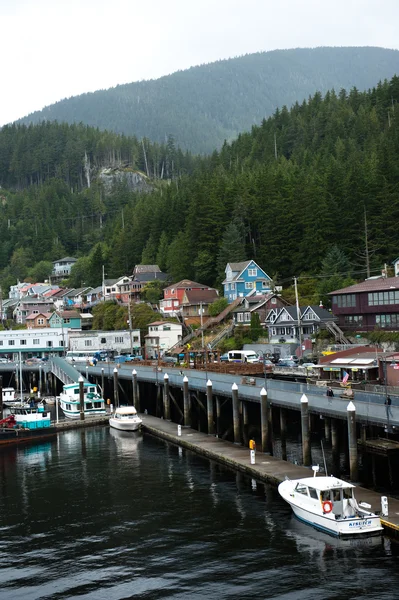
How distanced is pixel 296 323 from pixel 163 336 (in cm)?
2827

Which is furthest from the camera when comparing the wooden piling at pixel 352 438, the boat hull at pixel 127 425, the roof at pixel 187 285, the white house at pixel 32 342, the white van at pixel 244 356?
the white house at pixel 32 342

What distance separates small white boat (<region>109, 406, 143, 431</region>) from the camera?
6147 centimetres

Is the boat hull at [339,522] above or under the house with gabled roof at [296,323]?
under

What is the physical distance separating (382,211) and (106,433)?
201 feet

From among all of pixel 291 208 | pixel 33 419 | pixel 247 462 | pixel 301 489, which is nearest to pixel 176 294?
pixel 291 208

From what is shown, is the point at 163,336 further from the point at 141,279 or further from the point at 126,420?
the point at 126,420

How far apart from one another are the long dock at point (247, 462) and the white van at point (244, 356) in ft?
72.8

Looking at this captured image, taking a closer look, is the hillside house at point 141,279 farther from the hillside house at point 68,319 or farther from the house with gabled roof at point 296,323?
the house with gabled roof at point 296,323

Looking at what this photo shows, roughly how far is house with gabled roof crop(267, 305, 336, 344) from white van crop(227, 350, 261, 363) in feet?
23.2

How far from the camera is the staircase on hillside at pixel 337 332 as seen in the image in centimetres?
8071

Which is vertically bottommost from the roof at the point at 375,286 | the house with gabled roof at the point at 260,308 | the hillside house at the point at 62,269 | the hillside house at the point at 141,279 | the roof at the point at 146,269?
the house with gabled roof at the point at 260,308

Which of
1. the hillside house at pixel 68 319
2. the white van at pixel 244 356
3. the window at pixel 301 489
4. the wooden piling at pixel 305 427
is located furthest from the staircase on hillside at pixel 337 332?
the hillside house at pixel 68 319

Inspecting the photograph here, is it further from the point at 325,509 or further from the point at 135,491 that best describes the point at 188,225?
the point at 325,509

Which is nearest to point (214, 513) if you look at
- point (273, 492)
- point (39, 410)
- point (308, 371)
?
point (273, 492)
